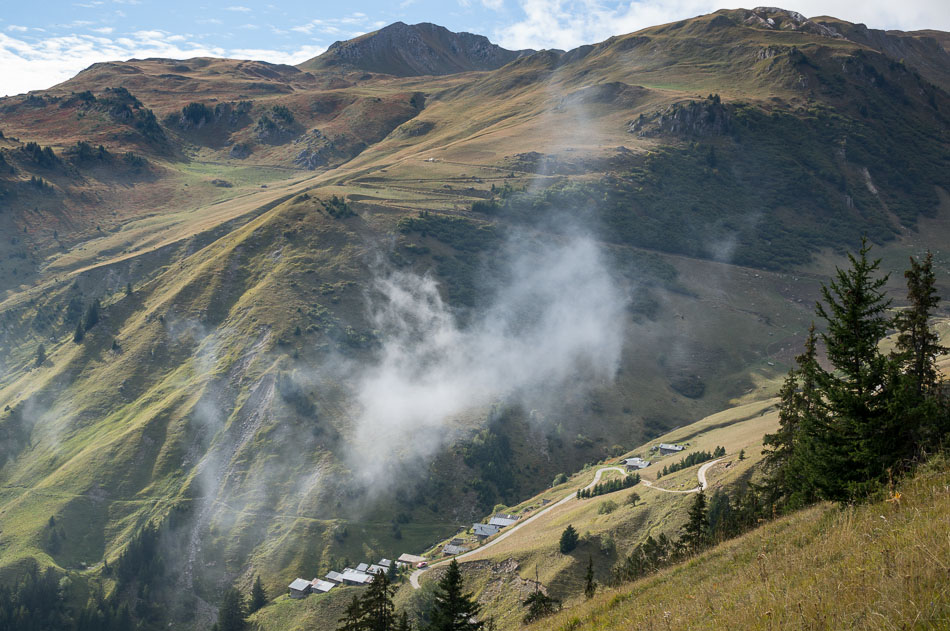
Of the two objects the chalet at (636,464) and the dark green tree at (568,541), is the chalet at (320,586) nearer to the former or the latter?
the dark green tree at (568,541)

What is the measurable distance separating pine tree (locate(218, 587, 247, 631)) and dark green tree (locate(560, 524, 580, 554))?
2060 inches

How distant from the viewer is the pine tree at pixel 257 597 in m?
90.4

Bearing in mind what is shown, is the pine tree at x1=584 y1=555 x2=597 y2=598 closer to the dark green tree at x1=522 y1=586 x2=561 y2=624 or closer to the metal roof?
the dark green tree at x1=522 y1=586 x2=561 y2=624

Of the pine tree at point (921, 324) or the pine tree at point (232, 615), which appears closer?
the pine tree at point (921, 324)

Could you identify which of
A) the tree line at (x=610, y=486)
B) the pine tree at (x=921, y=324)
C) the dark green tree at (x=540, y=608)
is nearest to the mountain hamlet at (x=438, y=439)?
the pine tree at (x=921, y=324)

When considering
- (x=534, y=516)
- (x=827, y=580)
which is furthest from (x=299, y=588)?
(x=827, y=580)

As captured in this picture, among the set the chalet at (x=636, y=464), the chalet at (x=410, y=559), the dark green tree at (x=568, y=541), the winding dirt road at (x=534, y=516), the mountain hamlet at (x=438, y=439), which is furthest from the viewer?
the chalet at (x=636, y=464)

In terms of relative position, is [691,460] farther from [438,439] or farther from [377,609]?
[377,609]

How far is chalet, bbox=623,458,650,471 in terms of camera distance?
107 m

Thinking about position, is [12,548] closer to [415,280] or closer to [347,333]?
[347,333]

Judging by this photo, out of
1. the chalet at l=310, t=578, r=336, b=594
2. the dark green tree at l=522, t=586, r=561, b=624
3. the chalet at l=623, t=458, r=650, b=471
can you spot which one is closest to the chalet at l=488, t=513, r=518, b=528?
the chalet at l=623, t=458, r=650, b=471

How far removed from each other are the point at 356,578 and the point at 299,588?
9.07 m

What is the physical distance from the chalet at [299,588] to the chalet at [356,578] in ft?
19.5

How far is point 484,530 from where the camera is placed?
97000 mm
